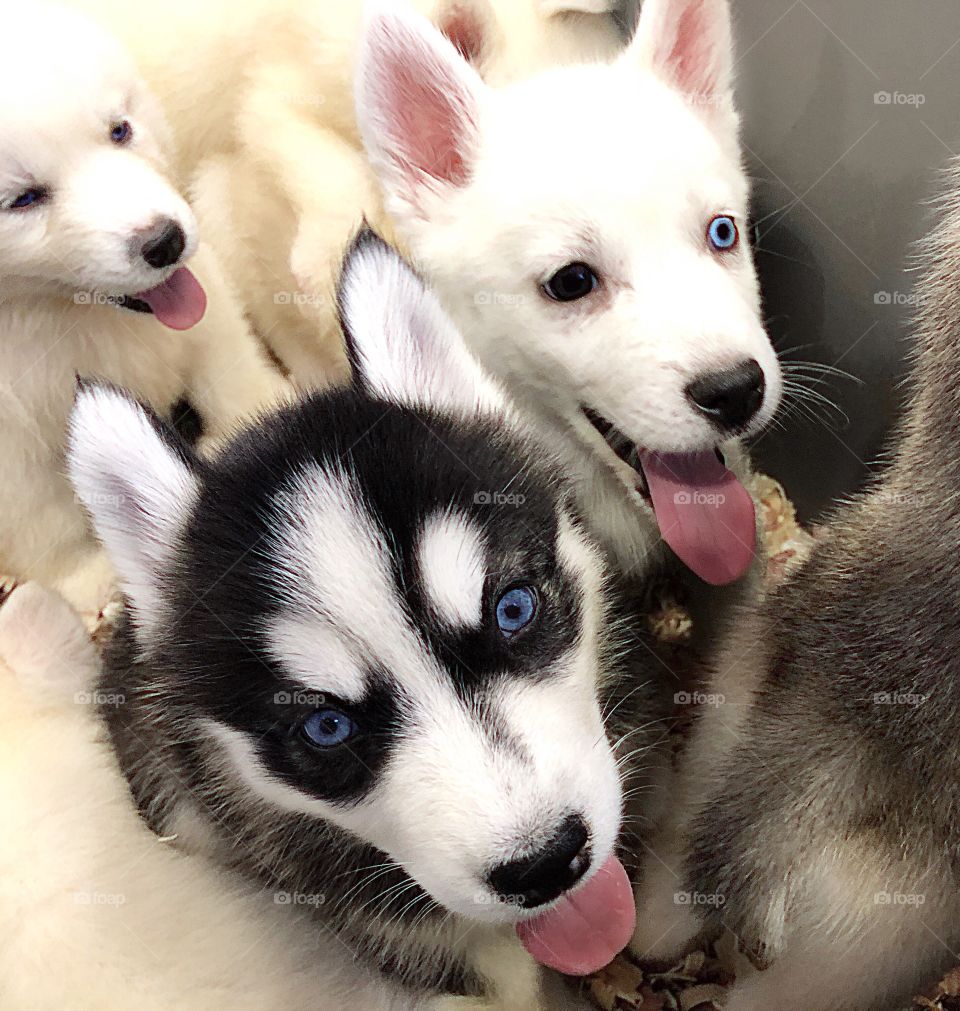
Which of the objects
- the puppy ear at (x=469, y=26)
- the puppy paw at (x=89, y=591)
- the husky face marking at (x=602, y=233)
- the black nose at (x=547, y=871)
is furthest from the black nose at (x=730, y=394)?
the puppy paw at (x=89, y=591)

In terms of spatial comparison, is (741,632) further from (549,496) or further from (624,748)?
(549,496)

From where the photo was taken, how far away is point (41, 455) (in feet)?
4.48

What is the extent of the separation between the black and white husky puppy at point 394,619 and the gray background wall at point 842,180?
17.4 inches

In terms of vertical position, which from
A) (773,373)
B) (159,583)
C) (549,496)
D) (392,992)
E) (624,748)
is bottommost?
(392,992)

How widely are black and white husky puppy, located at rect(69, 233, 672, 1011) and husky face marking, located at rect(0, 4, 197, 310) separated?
1.12 ft

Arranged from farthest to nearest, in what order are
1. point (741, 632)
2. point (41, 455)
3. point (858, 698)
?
point (41, 455) < point (741, 632) < point (858, 698)

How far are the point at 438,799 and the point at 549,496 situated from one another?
33 cm

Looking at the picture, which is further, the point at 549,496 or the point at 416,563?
the point at 549,496

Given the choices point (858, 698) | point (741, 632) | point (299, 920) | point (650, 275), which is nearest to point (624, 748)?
point (741, 632)
